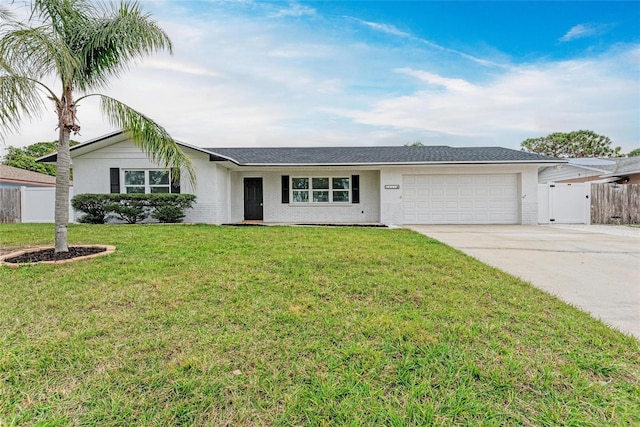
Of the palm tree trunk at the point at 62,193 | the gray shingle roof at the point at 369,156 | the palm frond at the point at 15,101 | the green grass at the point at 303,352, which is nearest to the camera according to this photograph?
the green grass at the point at 303,352

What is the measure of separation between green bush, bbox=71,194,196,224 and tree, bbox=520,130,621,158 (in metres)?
42.4

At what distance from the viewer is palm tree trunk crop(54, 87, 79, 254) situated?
18.9ft

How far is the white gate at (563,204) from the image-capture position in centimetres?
1352

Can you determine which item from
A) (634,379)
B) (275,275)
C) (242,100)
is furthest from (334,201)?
(634,379)

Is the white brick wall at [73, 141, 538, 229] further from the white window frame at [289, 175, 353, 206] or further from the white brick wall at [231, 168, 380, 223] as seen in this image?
the white window frame at [289, 175, 353, 206]

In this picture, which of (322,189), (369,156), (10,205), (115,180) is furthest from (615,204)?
(10,205)

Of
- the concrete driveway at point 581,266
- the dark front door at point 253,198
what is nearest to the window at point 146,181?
the dark front door at point 253,198

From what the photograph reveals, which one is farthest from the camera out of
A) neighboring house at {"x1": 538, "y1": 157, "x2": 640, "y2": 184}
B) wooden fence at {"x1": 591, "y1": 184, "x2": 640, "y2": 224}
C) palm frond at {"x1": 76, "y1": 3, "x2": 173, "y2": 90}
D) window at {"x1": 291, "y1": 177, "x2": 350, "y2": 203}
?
neighboring house at {"x1": 538, "y1": 157, "x2": 640, "y2": 184}

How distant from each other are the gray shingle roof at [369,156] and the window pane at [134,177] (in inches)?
118

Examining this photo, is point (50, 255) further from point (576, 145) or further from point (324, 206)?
point (576, 145)

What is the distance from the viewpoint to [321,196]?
15.0 m

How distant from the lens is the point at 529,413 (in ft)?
6.04

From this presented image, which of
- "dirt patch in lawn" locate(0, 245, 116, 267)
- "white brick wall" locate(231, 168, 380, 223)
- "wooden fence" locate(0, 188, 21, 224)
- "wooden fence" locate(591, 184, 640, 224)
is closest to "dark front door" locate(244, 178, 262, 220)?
"white brick wall" locate(231, 168, 380, 223)

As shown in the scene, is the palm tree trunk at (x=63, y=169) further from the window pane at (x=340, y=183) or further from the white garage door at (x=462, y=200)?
the white garage door at (x=462, y=200)
